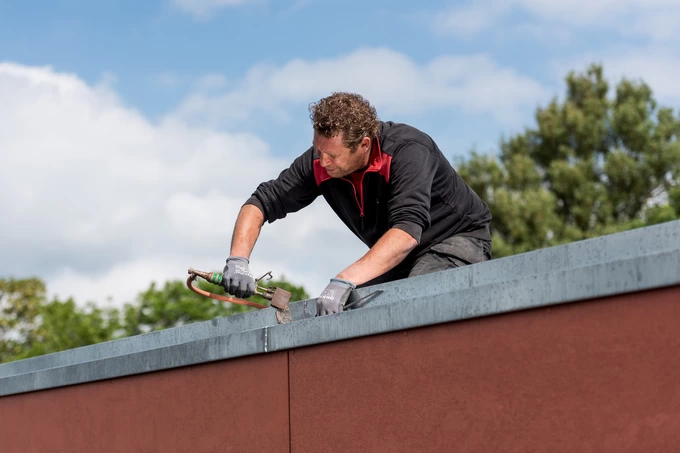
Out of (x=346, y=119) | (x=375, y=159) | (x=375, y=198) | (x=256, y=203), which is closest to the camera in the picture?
(x=346, y=119)

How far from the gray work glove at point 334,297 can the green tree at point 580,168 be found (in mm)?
23011

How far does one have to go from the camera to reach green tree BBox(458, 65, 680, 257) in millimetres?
27562

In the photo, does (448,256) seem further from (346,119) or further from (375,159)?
(346,119)

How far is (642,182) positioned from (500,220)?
516cm

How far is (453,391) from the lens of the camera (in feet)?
9.55

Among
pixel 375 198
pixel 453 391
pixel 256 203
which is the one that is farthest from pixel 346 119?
pixel 453 391

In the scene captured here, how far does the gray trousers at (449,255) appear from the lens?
476 cm

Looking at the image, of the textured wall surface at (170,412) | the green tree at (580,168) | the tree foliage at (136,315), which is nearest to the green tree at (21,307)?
the tree foliage at (136,315)

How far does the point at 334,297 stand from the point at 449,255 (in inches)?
45.7

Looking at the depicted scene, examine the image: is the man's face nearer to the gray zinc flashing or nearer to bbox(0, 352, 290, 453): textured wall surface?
the gray zinc flashing

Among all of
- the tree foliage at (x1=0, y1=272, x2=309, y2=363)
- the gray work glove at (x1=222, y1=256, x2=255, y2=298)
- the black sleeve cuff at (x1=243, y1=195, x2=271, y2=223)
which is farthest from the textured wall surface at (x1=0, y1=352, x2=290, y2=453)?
the tree foliage at (x1=0, y1=272, x2=309, y2=363)

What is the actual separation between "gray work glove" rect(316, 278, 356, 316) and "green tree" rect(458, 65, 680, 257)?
23011mm

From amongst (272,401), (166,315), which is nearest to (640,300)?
(272,401)

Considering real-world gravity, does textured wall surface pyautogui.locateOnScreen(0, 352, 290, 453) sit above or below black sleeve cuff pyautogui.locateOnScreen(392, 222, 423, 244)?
below
